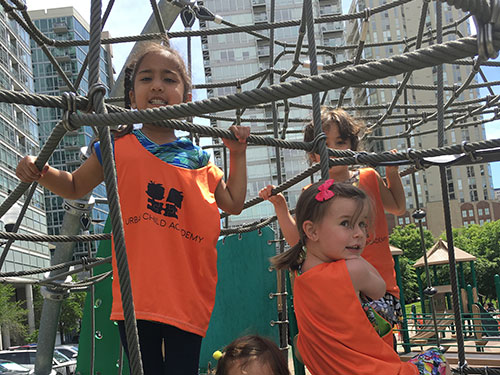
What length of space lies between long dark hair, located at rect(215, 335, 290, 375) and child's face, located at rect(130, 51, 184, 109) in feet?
1.48

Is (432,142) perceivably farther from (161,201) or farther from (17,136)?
(161,201)

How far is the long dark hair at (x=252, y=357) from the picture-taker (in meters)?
Result: 1.03

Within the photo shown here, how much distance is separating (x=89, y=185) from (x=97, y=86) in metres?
0.35

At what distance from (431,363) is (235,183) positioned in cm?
44

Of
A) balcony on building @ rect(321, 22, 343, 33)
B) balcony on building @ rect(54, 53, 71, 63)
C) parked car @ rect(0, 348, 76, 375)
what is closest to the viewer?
parked car @ rect(0, 348, 76, 375)

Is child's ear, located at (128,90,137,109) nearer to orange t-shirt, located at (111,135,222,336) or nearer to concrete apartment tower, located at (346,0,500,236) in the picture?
orange t-shirt, located at (111,135,222,336)

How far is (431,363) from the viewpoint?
36.4 inches

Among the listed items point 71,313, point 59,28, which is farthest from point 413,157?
point 59,28

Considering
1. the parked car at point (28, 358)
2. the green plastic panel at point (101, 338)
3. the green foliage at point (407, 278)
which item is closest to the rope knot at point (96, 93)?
the green plastic panel at point (101, 338)

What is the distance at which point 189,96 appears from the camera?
1.15 m

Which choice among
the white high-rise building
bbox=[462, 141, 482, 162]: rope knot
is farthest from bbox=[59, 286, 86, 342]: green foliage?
bbox=[462, 141, 482, 162]: rope knot

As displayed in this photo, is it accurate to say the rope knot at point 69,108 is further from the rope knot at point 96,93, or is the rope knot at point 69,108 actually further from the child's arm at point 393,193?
the child's arm at point 393,193

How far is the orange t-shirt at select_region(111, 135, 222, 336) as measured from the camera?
931 mm

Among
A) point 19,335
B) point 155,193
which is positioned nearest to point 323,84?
point 155,193
